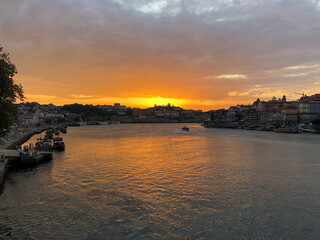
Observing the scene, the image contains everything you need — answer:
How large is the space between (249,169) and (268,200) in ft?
27.6

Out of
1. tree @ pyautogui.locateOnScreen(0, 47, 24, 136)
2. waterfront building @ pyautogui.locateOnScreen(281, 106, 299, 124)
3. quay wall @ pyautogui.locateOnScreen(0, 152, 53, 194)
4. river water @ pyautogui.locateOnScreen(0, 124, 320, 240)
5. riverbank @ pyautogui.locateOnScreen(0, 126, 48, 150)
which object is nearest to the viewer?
river water @ pyautogui.locateOnScreen(0, 124, 320, 240)

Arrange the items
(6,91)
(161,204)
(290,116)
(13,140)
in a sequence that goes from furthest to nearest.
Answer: (290,116) < (13,140) < (6,91) < (161,204)

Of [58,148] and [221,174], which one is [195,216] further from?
[58,148]

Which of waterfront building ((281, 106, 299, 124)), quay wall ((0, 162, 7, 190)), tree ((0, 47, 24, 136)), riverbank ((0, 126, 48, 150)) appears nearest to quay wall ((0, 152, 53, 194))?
quay wall ((0, 162, 7, 190))

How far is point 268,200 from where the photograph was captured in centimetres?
1330

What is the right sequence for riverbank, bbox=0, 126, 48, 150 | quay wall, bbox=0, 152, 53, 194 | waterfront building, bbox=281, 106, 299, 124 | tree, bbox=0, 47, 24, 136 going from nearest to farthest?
tree, bbox=0, 47, 24, 136
quay wall, bbox=0, 152, 53, 194
riverbank, bbox=0, 126, 48, 150
waterfront building, bbox=281, 106, 299, 124

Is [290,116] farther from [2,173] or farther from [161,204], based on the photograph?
[2,173]

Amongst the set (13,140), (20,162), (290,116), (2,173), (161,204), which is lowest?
(161,204)

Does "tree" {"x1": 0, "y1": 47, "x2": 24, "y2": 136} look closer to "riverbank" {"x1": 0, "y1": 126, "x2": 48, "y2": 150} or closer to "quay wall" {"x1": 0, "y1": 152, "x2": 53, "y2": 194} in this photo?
"quay wall" {"x1": 0, "y1": 152, "x2": 53, "y2": 194}

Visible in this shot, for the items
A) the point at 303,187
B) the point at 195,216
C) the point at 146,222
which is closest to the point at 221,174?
the point at 303,187

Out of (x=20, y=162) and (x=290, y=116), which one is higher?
(x=290, y=116)

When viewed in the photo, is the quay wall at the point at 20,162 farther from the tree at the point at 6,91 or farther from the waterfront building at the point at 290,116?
the waterfront building at the point at 290,116

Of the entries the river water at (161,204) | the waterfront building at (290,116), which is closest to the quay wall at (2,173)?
the river water at (161,204)

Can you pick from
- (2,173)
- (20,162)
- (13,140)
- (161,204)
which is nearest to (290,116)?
(13,140)
